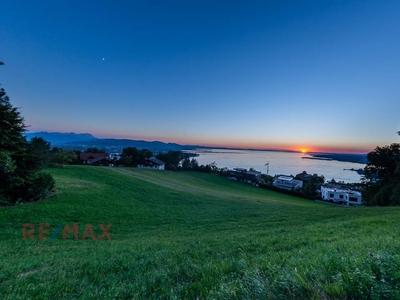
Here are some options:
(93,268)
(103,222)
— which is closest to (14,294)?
(93,268)

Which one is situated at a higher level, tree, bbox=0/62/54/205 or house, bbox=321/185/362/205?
tree, bbox=0/62/54/205

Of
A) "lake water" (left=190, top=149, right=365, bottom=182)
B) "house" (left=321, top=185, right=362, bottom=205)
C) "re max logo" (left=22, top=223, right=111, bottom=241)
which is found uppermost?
"re max logo" (left=22, top=223, right=111, bottom=241)

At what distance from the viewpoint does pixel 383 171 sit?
985 inches

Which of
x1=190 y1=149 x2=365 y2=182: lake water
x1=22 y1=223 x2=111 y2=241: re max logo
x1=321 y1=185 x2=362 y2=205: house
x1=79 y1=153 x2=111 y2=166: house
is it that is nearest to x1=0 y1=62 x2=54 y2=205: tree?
x1=22 y1=223 x2=111 y2=241: re max logo

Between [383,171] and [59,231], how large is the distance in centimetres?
3369

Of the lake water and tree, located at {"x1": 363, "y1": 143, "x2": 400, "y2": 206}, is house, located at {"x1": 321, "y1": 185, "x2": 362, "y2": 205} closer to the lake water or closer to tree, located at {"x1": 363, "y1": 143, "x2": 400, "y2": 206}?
the lake water

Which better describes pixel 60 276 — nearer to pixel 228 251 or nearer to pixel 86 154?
pixel 228 251

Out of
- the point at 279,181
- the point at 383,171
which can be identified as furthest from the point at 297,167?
the point at 383,171

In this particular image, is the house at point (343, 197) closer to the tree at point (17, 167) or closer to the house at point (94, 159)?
the tree at point (17, 167)

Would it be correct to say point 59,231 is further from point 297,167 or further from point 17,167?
point 297,167

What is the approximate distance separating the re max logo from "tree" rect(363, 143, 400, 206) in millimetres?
28666

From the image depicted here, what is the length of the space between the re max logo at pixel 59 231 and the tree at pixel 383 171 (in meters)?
28.7

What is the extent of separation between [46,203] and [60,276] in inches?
445

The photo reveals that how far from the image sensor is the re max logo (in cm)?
807
